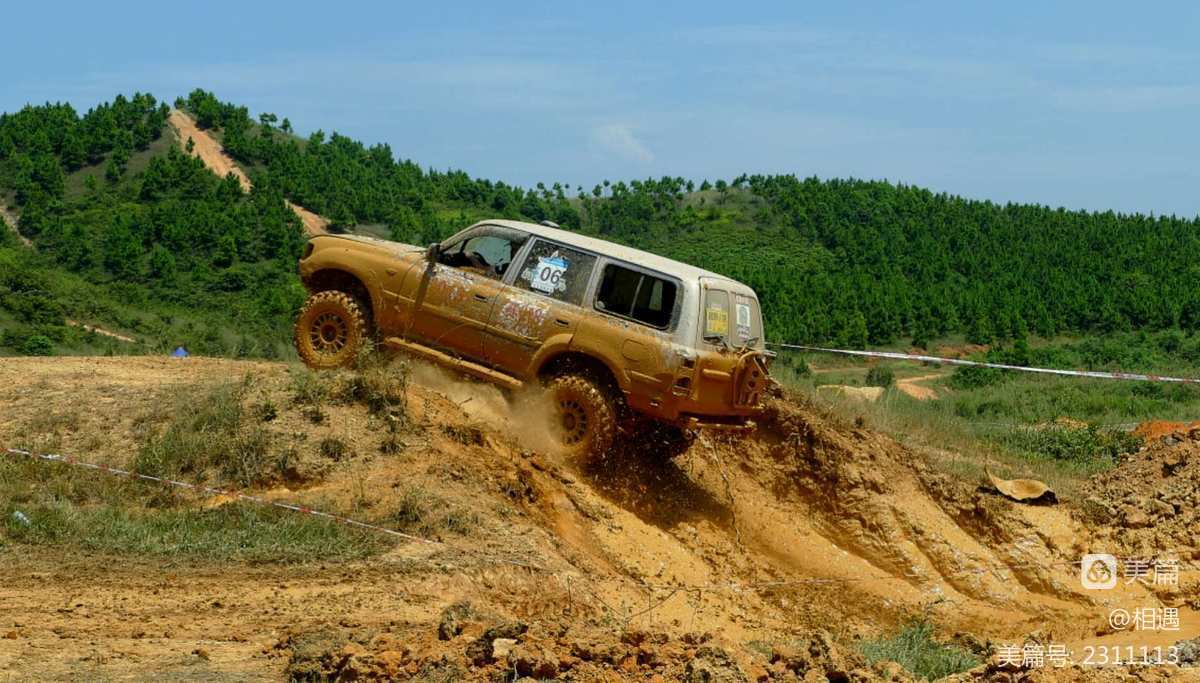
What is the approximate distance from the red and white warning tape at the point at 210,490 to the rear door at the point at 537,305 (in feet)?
9.36

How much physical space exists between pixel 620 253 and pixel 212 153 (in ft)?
142

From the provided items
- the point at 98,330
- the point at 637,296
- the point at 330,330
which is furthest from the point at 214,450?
the point at 98,330

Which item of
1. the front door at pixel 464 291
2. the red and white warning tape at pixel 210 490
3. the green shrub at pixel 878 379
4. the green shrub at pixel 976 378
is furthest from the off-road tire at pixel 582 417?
the green shrub at pixel 976 378

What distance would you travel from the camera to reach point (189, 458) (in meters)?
10.1

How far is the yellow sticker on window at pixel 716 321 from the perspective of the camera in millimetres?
11219

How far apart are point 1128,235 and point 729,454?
154 ft

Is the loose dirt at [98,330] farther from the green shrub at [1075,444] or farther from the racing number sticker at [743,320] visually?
the racing number sticker at [743,320]

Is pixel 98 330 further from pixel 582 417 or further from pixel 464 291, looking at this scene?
pixel 582 417

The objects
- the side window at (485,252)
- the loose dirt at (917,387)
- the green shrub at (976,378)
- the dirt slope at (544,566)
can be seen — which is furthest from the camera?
the green shrub at (976,378)

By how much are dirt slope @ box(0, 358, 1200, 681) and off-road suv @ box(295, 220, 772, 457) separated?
0.47 m

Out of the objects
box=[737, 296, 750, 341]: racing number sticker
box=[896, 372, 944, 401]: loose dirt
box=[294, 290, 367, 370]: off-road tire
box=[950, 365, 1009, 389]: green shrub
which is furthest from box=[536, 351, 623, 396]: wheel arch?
box=[950, 365, 1009, 389]: green shrub

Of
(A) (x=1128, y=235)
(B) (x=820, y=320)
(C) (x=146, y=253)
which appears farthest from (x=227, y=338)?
(A) (x=1128, y=235)

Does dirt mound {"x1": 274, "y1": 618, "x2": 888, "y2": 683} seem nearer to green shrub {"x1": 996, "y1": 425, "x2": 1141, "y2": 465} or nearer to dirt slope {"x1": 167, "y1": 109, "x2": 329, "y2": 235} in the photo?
green shrub {"x1": 996, "y1": 425, "x2": 1141, "y2": 465}

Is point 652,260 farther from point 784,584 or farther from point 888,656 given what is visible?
point 888,656
